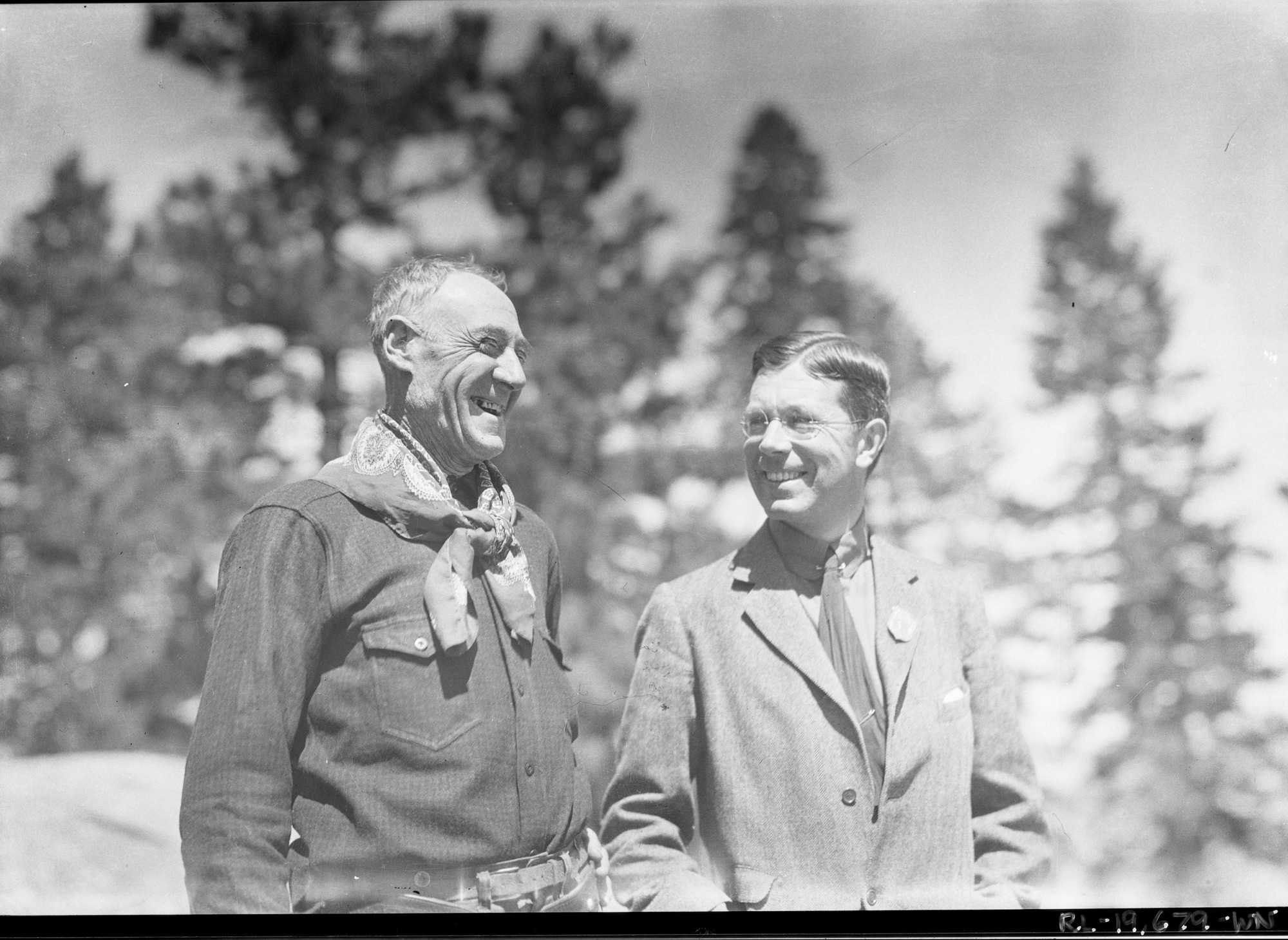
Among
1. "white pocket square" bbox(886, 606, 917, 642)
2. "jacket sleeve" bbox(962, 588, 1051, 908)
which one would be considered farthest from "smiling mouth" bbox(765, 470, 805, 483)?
"jacket sleeve" bbox(962, 588, 1051, 908)

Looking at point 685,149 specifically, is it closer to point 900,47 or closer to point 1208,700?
point 900,47

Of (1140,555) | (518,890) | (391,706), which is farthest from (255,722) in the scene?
(1140,555)

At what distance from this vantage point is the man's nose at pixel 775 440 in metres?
4.39

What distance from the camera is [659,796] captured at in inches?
168

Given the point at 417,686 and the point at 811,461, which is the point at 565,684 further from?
the point at 811,461

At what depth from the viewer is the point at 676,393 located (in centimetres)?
466

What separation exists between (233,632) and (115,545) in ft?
2.75

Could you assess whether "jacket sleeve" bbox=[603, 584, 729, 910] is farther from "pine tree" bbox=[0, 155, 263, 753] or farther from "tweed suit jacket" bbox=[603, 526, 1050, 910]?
"pine tree" bbox=[0, 155, 263, 753]

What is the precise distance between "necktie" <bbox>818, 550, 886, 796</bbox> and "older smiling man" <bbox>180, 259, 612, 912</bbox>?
33.4 inches

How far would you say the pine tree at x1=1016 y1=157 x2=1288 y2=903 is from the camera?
4.55 m

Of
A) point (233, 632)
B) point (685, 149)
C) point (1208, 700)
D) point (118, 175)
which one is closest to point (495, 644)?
point (233, 632)

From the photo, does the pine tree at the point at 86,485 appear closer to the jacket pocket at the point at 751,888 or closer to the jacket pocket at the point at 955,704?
the jacket pocket at the point at 751,888

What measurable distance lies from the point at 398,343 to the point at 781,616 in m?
1.45

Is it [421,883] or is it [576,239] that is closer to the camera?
[421,883]
